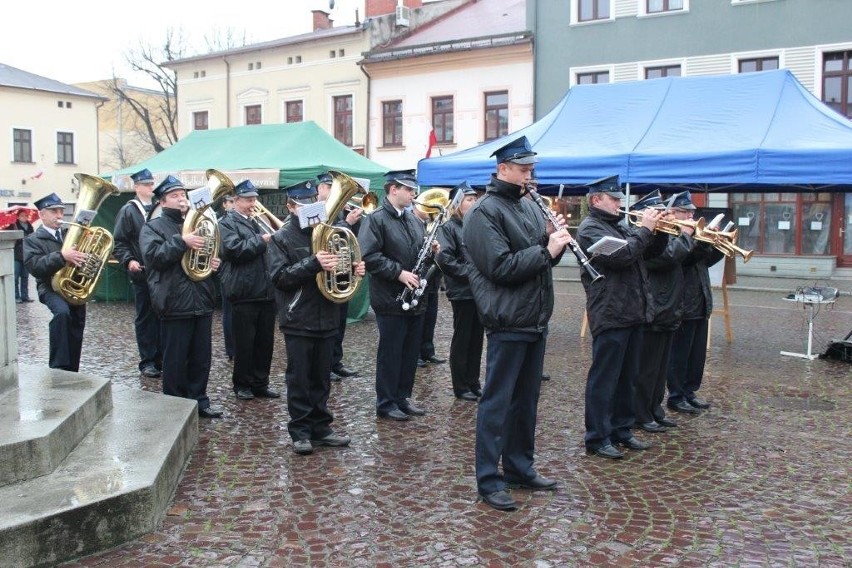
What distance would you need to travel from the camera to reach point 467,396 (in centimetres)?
792

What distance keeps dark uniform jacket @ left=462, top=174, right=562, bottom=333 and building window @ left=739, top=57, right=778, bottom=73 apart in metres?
A: 21.0

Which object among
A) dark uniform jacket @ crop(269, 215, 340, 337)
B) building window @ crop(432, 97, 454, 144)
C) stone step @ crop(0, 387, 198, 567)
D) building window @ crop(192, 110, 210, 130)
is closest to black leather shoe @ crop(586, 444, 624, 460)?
dark uniform jacket @ crop(269, 215, 340, 337)

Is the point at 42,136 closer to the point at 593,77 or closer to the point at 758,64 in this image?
the point at 593,77

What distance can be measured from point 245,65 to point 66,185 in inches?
569

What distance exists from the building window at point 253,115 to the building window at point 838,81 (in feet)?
66.9

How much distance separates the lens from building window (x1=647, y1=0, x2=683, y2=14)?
24.5 m

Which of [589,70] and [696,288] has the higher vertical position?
[589,70]

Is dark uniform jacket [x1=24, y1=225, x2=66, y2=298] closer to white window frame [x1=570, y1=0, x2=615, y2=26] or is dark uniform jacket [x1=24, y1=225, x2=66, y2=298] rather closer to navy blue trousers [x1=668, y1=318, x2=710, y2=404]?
navy blue trousers [x1=668, y1=318, x2=710, y2=404]

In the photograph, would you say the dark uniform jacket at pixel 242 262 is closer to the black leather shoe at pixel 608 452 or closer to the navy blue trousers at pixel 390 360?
the navy blue trousers at pixel 390 360

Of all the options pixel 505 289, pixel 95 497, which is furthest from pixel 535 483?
pixel 95 497

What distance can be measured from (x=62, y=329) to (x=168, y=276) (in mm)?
1527

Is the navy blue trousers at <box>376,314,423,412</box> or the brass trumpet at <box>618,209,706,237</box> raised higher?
the brass trumpet at <box>618,209,706,237</box>

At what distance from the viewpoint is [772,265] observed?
2381 cm

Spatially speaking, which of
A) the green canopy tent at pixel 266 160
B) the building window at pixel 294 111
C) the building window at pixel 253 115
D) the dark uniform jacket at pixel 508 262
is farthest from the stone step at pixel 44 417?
the building window at pixel 253 115
